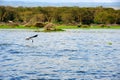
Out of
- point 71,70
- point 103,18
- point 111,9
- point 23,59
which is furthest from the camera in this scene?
point 111,9

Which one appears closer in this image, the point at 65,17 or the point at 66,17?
the point at 66,17

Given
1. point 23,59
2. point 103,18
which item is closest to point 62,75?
point 23,59

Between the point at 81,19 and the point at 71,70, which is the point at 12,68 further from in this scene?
the point at 81,19

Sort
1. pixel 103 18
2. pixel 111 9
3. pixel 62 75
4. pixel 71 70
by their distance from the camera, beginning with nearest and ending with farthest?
pixel 62 75, pixel 71 70, pixel 103 18, pixel 111 9

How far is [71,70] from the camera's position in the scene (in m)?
22.5

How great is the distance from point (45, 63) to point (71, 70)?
3.37 m

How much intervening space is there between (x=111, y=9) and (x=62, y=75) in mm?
133345

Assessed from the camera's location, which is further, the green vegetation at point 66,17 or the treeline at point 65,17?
the treeline at point 65,17

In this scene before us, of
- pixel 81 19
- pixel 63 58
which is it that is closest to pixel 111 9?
pixel 81 19

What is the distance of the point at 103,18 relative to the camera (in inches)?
5197

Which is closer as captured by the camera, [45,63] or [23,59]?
[45,63]

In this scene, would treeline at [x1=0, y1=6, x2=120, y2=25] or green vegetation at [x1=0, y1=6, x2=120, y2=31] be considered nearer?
green vegetation at [x1=0, y1=6, x2=120, y2=31]

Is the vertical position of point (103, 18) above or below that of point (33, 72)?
below

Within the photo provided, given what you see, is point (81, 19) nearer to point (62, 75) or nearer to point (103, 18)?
point (103, 18)
